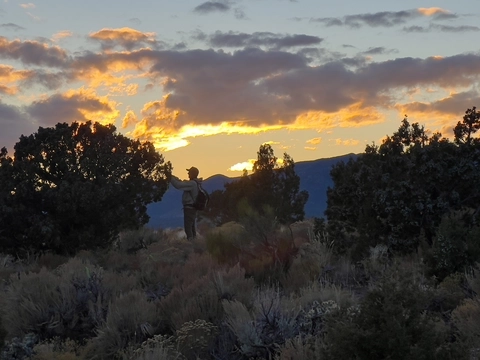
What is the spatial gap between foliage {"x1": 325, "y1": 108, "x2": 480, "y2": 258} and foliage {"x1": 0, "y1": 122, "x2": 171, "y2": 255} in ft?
22.7

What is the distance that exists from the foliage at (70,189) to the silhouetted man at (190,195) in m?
1.75

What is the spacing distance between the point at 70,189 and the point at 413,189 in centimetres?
926

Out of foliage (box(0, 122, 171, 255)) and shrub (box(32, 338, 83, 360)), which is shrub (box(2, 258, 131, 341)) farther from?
foliage (box(0, 122, 171, 255))

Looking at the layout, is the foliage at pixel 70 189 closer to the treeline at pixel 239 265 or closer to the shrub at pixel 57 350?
the treeline at pixel 239 265

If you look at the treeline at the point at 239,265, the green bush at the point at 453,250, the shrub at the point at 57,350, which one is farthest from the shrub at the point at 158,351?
the green bush at the point at 453,250

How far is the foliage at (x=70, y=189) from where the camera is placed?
1855 cm

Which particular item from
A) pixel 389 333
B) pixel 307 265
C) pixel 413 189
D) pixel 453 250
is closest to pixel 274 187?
pixel 413 189

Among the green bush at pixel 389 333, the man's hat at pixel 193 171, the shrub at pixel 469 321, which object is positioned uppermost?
the man's hat at pixel 193 171

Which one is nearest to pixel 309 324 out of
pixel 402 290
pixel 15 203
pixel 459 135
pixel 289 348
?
pixel 289 348

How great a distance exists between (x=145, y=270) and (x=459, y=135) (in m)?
8.14

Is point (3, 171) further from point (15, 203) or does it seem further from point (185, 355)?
point (185, 355)

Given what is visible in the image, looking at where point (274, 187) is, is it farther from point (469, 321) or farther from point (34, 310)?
point (469, 321)

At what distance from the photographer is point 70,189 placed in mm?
18562

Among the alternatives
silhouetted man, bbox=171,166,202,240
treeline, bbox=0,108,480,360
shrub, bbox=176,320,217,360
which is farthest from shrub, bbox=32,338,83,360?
silhouetted man, bbox=171,166,202,240
